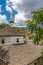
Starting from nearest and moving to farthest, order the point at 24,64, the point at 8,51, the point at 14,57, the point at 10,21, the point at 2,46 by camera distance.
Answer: the point at 24,64 < the point at 14,57 < the point at 8,51 < the point at 2,46 < the point at 10,21

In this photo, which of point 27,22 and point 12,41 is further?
point 12,41

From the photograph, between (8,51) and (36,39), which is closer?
(36,39)

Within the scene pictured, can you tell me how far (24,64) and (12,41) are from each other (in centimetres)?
954

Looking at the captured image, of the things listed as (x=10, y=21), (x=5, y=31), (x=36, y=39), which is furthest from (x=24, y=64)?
(x=10, y=21)

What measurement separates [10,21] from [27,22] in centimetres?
1926

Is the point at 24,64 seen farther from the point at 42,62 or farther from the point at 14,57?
the point at 42,62

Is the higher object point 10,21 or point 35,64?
point 10,21

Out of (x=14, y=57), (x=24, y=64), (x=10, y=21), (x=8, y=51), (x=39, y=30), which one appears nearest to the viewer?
(x=39, y=30)

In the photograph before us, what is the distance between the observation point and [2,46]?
127 ft

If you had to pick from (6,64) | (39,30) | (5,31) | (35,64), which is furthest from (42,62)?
(39,30)

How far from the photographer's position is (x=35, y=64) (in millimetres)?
33656

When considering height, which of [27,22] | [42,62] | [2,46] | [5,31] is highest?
[27,22]

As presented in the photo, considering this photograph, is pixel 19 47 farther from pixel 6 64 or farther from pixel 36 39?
pixel 36 39

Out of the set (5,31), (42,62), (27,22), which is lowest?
(42,62)
